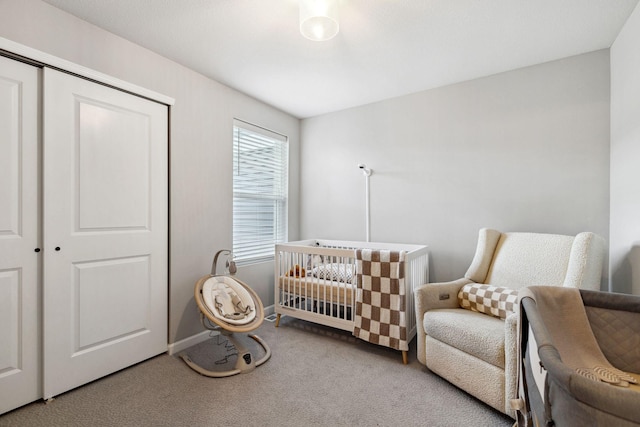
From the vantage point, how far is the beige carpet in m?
1.56

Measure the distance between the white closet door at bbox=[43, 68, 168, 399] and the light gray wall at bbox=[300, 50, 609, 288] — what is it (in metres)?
1.92

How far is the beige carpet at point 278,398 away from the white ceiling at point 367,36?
2.36 meters

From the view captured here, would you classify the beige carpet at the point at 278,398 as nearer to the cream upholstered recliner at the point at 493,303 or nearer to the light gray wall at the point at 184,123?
the cream upholstered recliner at the point at 493,303

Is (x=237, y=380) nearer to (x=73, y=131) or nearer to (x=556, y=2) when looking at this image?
(x=73, y=131)

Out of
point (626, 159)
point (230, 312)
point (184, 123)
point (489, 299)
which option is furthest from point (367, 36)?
point (230, 312)

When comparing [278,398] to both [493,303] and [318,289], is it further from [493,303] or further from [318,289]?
[493,303]

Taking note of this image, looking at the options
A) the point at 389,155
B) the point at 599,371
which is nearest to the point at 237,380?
the point at 599,371

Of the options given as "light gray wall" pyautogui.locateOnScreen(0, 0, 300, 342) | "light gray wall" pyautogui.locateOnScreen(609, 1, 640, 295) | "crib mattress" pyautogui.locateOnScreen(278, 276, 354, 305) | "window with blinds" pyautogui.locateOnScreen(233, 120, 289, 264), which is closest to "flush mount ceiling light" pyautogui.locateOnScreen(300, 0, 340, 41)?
"light gray wall" pyautogui.locateOnScreen(0, 0, 300, 342)

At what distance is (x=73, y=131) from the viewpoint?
72.2 inches

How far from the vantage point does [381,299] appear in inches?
90.5

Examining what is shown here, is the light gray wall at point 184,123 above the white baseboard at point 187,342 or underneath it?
above

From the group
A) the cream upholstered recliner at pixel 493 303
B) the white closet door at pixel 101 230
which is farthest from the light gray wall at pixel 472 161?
the white closet door at pixel 101 230

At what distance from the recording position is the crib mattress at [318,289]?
2.54m

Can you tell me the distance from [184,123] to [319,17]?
148cm
